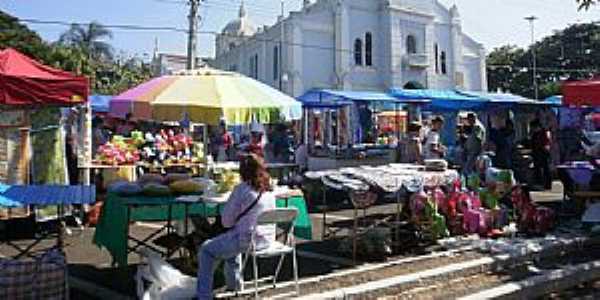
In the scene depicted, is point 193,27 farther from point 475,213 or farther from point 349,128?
point 475,213

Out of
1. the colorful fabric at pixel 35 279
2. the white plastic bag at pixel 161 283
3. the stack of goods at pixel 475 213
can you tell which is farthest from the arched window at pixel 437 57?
the colorful fabric at pixel 35 279

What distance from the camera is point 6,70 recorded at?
277 inches

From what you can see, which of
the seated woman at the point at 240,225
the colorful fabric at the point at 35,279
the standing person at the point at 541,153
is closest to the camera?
the colorful fabric at the point at 35,279

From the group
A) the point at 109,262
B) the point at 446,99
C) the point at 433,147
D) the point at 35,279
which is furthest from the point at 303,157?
the point at 35,279

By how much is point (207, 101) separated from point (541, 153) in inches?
455

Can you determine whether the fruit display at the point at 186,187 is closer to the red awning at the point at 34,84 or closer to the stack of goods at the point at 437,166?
the red awning at the point at 34,84

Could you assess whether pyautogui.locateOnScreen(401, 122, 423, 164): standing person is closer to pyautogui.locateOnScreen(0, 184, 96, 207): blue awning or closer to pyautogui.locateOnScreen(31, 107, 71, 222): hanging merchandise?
pyautogui.locateOnScreen(0, 184, 96, 207): blue awning

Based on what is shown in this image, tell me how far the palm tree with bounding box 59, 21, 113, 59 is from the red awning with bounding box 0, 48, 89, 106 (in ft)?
164

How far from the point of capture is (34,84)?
727 cm

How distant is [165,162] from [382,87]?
30792mm

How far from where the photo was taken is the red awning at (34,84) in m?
6.95

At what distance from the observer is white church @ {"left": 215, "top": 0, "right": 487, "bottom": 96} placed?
39.8m

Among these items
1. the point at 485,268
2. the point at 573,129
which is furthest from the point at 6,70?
the point at 573,129

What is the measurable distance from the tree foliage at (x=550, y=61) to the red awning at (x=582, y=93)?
47426 mm
